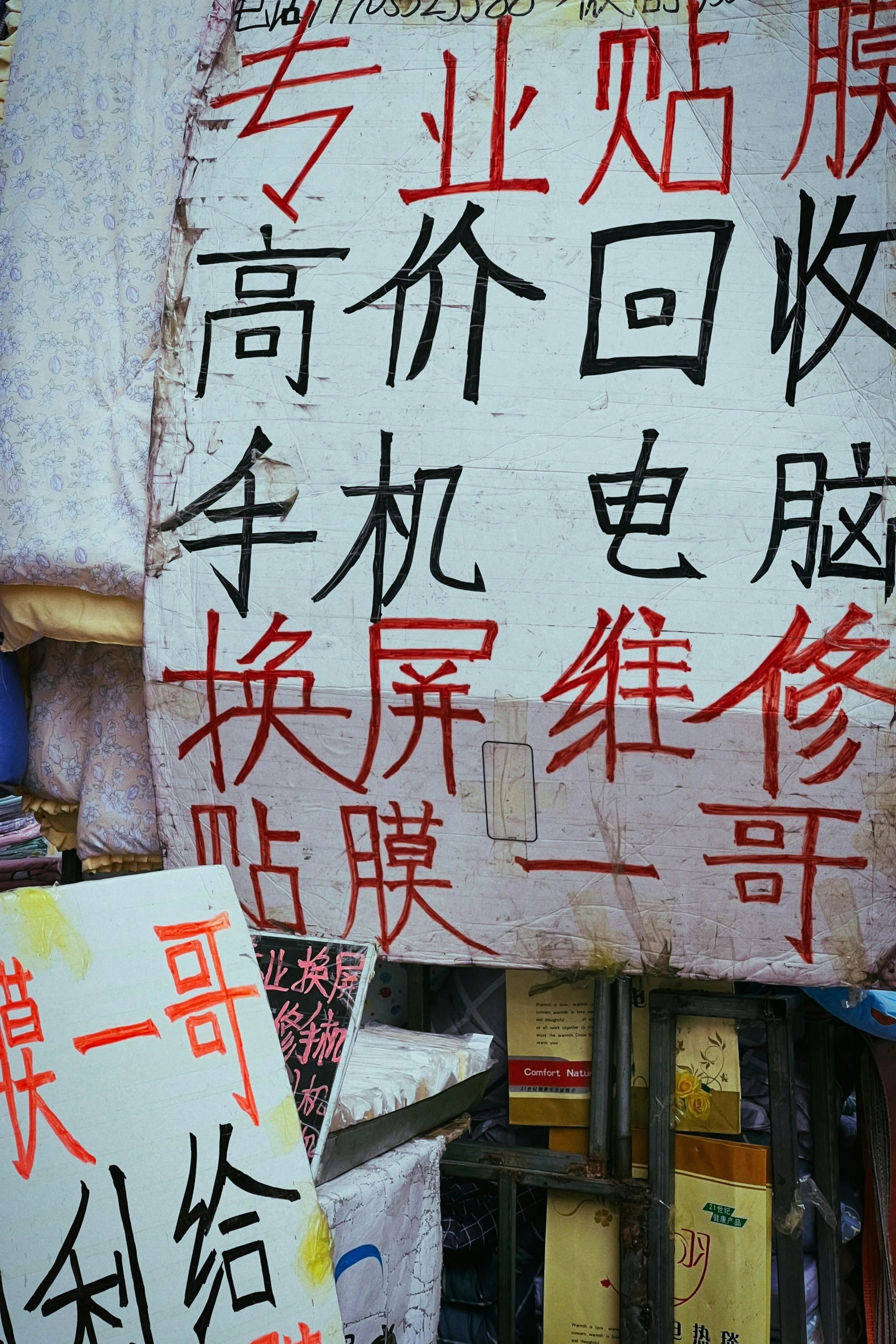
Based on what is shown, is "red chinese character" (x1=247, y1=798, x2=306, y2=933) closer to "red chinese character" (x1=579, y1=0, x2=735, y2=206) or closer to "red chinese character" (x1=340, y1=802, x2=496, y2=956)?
"red chinese character" (x1=340, y1=802, x2=496, y2=956)

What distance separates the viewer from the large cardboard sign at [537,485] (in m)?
1.54

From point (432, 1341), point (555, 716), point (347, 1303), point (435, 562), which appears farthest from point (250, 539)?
point (432, 1341)

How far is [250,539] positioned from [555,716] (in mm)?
531

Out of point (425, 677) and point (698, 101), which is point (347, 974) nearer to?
point (425, 677)

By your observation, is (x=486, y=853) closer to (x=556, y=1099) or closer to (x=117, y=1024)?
(x=556, y=1099)

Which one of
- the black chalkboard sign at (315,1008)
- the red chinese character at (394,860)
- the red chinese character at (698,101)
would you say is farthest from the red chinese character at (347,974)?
the red chinese character at (698,101)

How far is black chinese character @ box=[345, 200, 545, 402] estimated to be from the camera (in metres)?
1.63

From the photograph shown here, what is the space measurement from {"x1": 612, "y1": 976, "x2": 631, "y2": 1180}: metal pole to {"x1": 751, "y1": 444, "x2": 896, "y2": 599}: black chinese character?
2.62ft

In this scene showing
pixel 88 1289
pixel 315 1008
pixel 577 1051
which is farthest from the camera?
pixel 577 1051

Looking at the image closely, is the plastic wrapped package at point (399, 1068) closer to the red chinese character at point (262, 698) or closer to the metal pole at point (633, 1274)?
the red chinese character at point (262, 698)

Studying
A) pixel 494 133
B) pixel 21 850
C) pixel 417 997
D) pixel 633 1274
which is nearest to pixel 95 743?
pixel 21 850

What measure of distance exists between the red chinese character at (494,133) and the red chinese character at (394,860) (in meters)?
0.90

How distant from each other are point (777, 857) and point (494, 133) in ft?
3.64

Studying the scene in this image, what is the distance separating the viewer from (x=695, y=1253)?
1.91m
